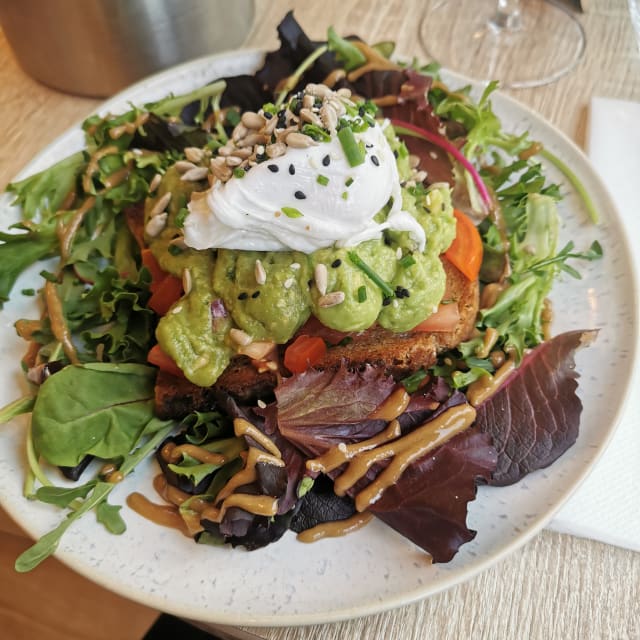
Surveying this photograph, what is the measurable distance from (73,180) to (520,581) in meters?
1.95

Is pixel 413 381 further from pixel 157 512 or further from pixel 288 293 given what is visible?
pixel 157 512

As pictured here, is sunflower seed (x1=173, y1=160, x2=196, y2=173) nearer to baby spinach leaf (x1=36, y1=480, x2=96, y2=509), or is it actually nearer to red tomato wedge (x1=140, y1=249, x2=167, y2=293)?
red tomato wedge (x1=140, y1=249, x2=167, y2=293)

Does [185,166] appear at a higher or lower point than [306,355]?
higher

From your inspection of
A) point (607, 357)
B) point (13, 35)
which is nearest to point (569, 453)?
point (607, 357)

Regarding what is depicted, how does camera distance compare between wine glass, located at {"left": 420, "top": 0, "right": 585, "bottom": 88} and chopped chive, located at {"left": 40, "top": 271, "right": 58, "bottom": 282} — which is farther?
wine glass, located at {"left": 420, "top": 0, "right": 585, "bottom": 88}

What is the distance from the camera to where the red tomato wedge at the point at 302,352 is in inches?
71.9

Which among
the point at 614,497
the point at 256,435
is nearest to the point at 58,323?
the point at 256,435

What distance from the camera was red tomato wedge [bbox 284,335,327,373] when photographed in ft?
5.99

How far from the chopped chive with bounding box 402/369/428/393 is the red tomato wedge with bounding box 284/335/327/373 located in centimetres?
28

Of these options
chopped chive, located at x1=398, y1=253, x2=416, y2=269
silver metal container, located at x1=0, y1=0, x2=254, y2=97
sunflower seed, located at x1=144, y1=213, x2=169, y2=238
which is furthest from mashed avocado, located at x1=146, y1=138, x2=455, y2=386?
silver metal container, located at x1=0, y1=0, x2=254, y2=97

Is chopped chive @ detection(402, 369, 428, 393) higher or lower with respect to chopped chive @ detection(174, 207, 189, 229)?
lower

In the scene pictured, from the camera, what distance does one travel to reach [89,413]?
1.78m

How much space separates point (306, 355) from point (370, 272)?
12.5 inches

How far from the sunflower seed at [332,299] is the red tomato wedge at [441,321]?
1.24 ft
